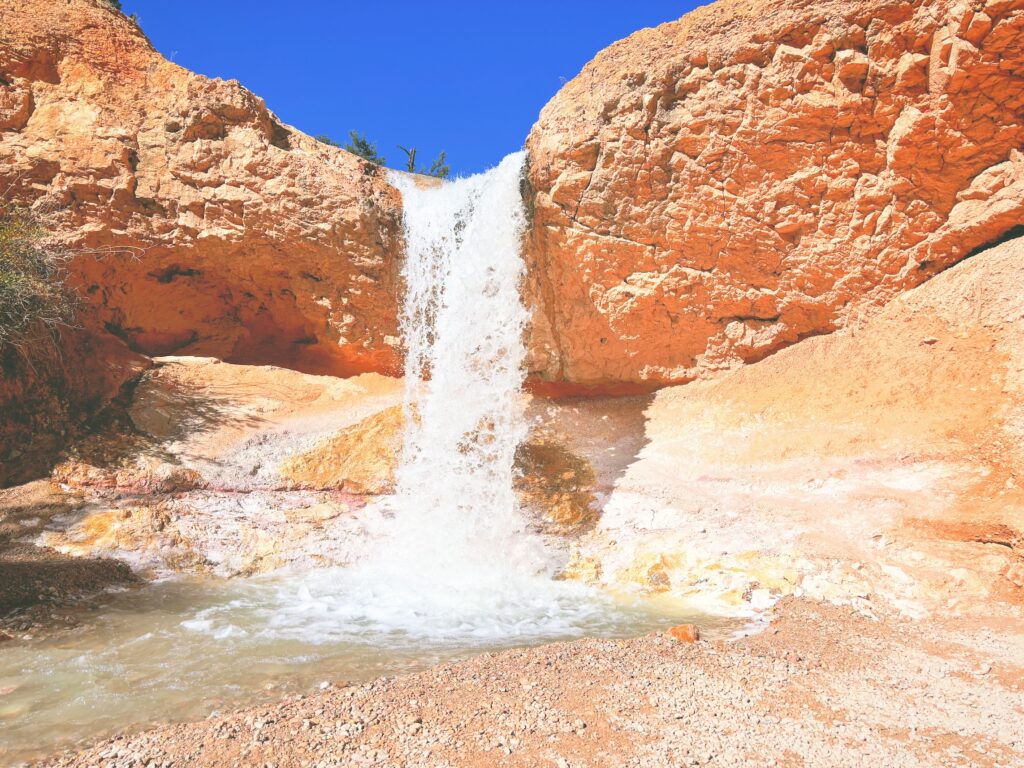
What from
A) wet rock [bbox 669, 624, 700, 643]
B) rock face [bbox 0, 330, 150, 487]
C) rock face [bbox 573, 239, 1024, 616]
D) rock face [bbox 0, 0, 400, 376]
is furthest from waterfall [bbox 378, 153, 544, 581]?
rock face [bbox 0, 330, 150, 487]

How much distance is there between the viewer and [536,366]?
1080 centimetres

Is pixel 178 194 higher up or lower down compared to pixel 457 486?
higher up

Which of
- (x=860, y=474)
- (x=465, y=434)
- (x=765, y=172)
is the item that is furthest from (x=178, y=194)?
(x=860, y=474)

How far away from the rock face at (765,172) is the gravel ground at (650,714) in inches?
218

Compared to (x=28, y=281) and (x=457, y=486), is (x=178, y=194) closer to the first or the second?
(x=28, y=281)

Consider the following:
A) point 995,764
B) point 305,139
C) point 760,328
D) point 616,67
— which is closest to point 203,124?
point 305,139

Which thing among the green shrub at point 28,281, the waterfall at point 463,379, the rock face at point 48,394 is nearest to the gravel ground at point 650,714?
the waterfall at point 463,379

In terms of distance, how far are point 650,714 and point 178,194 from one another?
414 inches

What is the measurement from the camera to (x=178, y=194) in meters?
10.2

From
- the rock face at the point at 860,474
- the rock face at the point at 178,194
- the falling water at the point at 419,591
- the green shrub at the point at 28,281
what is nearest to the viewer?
the falling water at the point at 419,591

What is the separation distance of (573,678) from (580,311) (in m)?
7.15

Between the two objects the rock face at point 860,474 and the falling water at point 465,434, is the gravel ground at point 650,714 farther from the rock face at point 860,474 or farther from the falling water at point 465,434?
the falling water at point 465,434

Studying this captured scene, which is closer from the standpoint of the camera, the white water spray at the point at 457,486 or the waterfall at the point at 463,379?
the white water spray at the point at 457,486

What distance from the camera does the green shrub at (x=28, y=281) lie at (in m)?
7.86
